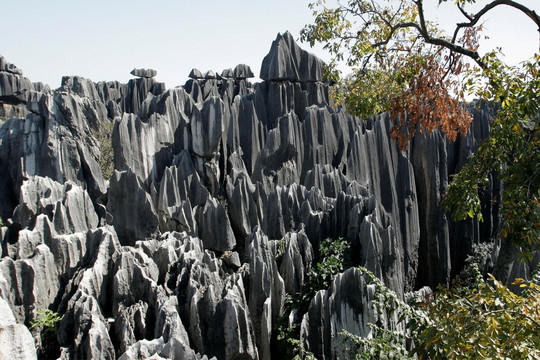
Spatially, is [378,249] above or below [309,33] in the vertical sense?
below

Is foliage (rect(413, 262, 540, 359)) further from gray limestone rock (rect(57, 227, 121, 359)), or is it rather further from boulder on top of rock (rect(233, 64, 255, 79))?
boulder on top of rock (rect(233, 64, 255, 79))

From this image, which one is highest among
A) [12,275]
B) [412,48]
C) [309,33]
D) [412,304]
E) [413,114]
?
[309,33]

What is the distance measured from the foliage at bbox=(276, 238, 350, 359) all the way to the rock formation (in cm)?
25

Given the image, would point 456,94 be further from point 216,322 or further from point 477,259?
point 477,259

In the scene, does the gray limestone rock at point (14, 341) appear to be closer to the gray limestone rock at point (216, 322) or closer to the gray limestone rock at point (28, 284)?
the gray limestone rock at point (28, 284)

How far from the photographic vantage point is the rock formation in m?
8.02

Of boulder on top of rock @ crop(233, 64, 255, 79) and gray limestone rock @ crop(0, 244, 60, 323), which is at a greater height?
boulder on top of rock @ crop(233, 64, 255, 79)

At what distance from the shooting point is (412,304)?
20.2 feet

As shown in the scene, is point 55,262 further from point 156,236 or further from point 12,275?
point 156,236

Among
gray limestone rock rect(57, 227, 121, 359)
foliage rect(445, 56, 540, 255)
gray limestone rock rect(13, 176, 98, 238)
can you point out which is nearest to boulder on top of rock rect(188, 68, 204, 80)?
gray limestone rock rect(13, 176, 98, 238)

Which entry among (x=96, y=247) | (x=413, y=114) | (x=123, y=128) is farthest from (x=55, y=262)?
(x=123, y=128)

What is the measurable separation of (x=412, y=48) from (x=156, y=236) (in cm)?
960

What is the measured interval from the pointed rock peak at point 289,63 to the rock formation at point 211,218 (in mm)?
81

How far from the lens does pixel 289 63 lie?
23.3 meters
